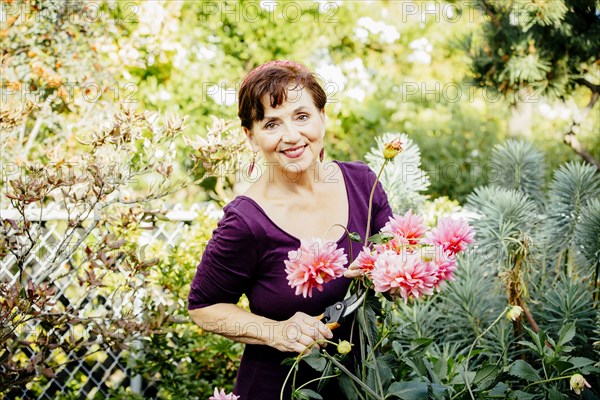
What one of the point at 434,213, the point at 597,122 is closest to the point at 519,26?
the point at 434,213

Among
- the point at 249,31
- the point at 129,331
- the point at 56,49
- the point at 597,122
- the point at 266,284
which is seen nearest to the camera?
the point at 266,284

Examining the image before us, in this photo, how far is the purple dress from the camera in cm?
184

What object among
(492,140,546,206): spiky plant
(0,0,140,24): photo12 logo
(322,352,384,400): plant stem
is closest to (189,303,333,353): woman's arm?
(322,352,384,400): plant stem

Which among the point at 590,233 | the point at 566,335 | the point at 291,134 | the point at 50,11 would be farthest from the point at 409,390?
the point at 50,11

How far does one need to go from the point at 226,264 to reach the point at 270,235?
0.14 metres

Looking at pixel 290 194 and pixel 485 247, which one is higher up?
pixel 290 194

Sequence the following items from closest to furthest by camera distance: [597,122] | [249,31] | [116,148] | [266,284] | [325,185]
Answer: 1. [266,284]
2. [325,185]
3. [116,148]
4. [249,31]
5. [597,122]

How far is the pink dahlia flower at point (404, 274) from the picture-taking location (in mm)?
1438

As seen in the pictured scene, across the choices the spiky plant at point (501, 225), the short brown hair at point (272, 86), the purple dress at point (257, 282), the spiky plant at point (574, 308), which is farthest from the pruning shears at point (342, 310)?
the spiky plant at point (574, 308)

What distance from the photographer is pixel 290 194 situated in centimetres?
199

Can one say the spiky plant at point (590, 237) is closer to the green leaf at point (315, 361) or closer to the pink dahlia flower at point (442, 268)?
the pink dahlia flower at point (442, 268)

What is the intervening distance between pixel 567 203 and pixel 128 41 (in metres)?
2.82

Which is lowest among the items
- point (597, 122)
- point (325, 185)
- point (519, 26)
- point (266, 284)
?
point (597, 122)

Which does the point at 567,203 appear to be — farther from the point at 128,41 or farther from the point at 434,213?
the point at 128,41
